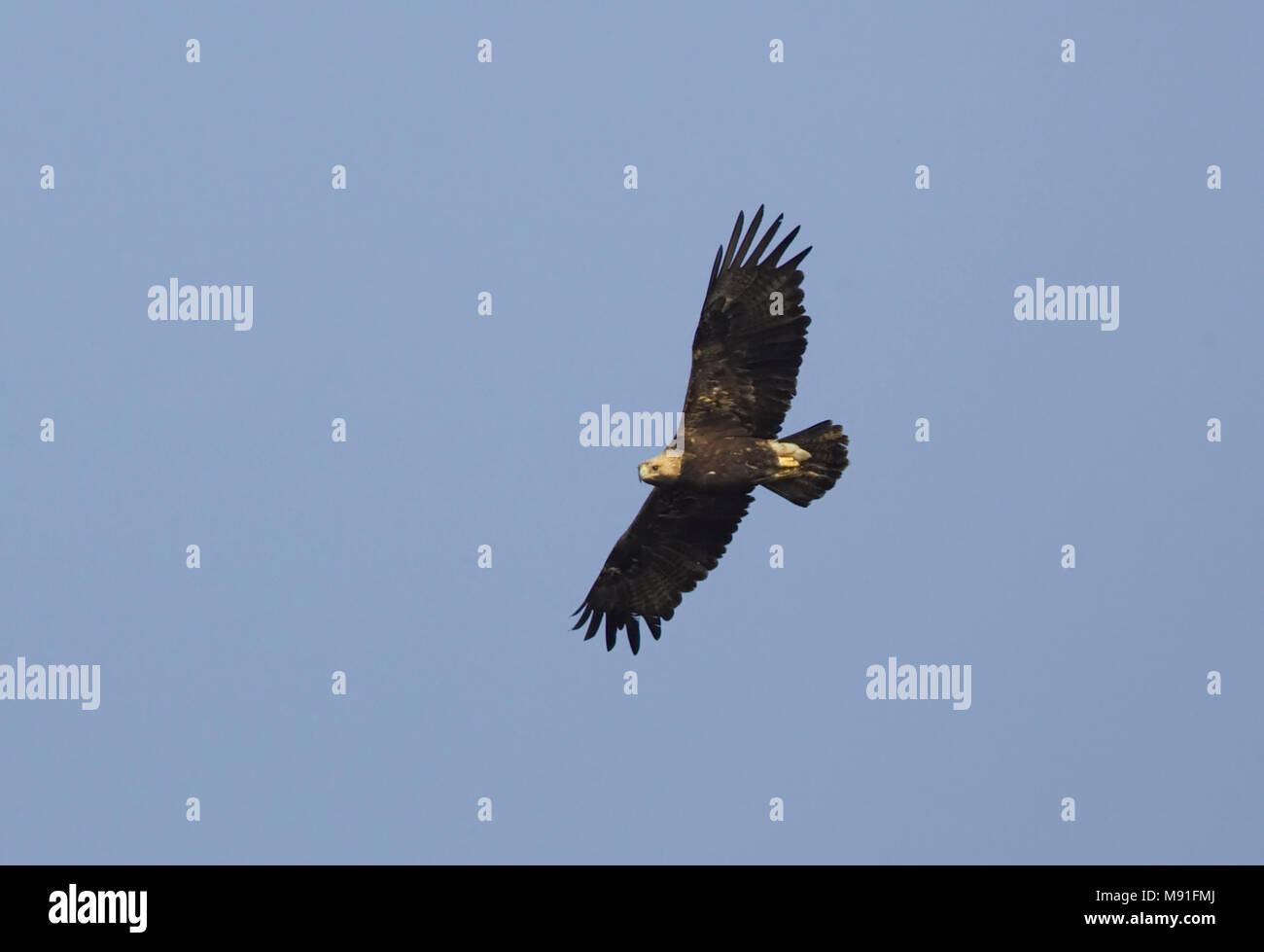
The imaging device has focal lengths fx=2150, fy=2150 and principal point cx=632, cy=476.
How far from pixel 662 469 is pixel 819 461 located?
146 centimetres

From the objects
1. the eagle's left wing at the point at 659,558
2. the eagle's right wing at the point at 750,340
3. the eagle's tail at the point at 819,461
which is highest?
the eagle's right wing at the point at 750,340

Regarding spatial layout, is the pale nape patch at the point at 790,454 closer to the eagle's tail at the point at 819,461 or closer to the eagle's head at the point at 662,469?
the eagle's tail at the point at 819,461

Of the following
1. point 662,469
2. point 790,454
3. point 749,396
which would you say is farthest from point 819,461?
point 662,469

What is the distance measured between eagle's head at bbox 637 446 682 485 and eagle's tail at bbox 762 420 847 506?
103 centimetres

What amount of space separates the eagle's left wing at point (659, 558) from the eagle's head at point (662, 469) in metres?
0.45

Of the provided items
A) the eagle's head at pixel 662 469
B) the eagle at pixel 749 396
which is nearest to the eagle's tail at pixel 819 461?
the eagle at pixel 749 396

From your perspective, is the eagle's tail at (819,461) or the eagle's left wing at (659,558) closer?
the eagle's tail at (819,461)

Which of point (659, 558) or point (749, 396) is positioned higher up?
point (749, 396)

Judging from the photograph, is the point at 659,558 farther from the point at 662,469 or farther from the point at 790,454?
the point at 790,454

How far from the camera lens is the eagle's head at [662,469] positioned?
19.7 metres

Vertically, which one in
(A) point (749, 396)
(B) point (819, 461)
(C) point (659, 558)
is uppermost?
(A) point (749, 396)

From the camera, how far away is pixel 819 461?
1936cm

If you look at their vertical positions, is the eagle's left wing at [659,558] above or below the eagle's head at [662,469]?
below
